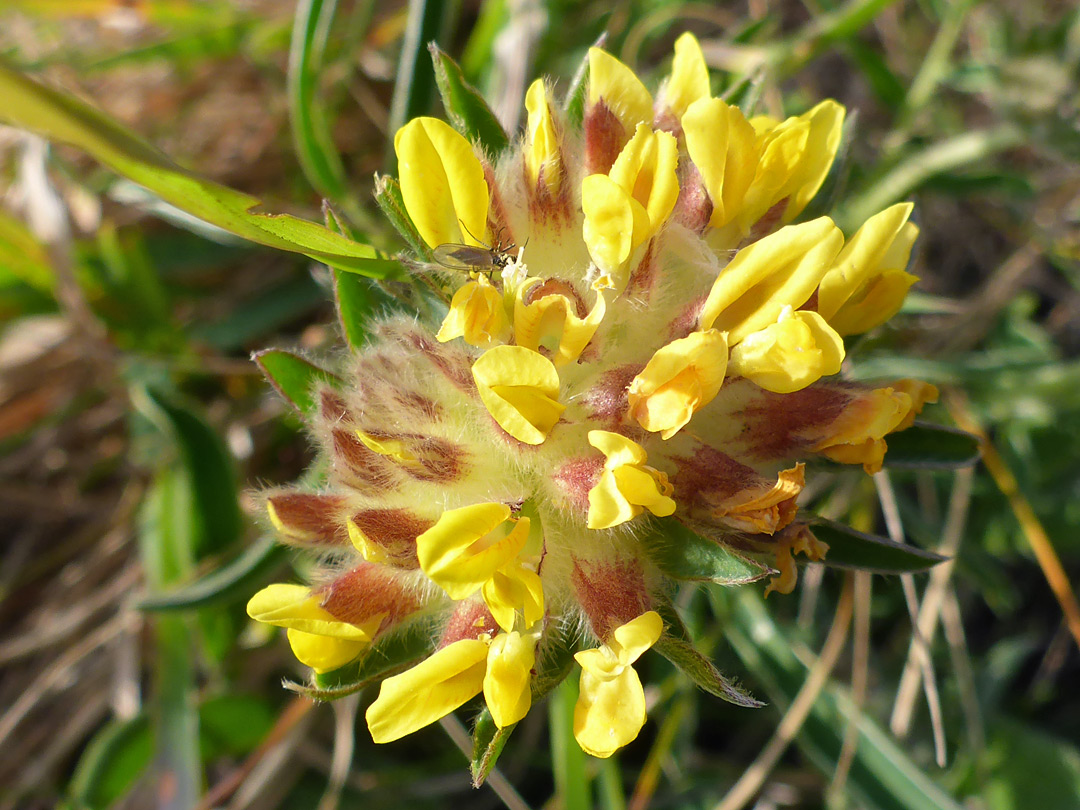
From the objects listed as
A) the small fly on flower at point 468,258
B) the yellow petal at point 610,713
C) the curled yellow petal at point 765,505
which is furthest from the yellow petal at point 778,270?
the yellow petal at point 610,713

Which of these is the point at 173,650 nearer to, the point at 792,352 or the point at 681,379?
the point at 681,379

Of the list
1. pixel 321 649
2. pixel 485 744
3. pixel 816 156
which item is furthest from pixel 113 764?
pixel 816 156

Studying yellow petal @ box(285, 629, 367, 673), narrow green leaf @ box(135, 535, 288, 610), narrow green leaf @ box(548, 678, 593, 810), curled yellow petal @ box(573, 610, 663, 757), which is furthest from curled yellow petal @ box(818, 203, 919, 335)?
narrow green leaf @ box(135, 535, 288, 610)

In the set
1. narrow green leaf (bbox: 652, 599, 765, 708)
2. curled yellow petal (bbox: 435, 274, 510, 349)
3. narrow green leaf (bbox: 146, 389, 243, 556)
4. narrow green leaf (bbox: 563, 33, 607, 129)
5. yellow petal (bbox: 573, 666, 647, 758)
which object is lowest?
narrow green leaf (bbox: 146, 389, 243, 556)

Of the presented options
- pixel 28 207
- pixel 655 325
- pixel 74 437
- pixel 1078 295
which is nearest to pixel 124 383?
pixel 74 437

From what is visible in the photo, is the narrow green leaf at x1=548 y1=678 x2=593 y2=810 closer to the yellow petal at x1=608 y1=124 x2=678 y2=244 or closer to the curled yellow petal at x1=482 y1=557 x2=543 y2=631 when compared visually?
the curled yellow petal at x1=482 y1=557 x2=543 y2=631

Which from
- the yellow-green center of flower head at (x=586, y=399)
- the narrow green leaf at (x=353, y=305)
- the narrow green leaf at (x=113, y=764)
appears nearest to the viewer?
the yellow-green center of flower head at (x=586, y=399)

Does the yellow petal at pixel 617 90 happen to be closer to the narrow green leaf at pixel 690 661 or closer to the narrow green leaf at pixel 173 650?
the narrow green leaf at pixel 690 661
